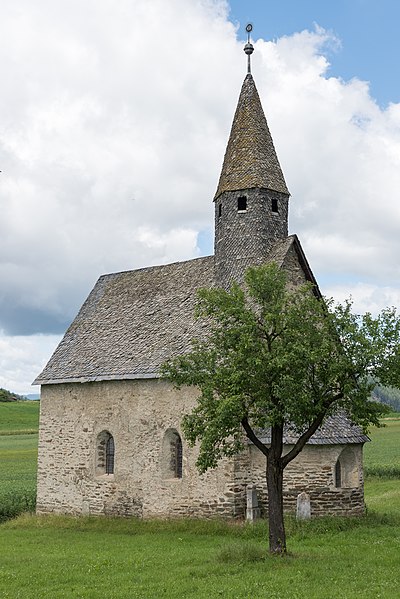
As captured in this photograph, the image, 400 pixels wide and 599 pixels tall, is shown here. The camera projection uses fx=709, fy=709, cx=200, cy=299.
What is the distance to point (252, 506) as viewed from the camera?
77.7 feet

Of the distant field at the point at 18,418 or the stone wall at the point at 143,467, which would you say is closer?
the stone wall at the point at 143,467

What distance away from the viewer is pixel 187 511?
997 inches

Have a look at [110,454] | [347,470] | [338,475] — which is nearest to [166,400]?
[110,454]

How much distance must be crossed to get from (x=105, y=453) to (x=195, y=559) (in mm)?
11267

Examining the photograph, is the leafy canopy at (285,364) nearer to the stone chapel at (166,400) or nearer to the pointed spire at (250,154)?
the stone chapel at (166,400)

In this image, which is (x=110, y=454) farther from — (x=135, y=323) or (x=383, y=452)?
(x=383, y=452)

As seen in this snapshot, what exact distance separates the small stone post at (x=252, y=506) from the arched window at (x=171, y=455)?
3.40 m

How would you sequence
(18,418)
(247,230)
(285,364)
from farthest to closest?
(18,418)
(247,230)
(285,364)

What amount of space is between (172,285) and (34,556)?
13.9 m

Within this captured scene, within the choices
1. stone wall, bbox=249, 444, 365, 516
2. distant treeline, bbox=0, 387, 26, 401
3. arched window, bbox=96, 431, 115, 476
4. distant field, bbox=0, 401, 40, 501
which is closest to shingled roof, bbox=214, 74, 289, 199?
stone wall, bbox=249, 444, 365, 516

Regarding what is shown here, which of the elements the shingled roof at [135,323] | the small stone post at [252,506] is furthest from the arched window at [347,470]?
the shingled roof at [135,323]

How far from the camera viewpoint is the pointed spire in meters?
29.1

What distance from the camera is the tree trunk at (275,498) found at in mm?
18312

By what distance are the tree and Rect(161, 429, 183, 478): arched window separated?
7375mm
